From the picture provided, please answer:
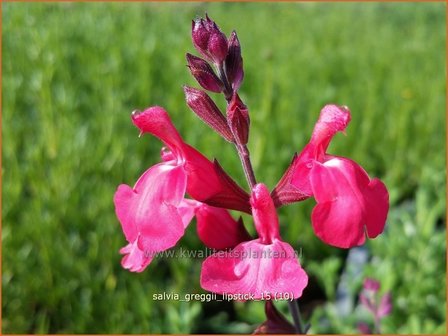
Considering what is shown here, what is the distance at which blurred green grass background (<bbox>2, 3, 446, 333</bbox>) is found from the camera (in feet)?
6.38

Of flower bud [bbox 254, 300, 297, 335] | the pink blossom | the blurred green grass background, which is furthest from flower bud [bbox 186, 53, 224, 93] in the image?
the blurred green grass background

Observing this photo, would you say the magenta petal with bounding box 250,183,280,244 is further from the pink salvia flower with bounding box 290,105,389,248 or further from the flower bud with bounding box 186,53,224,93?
the flower bud with bounding box 186,53,224,93

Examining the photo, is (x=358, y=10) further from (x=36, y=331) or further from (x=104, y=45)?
(x=36, y=331)

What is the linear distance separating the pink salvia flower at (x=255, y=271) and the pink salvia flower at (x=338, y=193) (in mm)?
63

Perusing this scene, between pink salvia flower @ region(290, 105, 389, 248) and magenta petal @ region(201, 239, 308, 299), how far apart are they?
0.06 meters

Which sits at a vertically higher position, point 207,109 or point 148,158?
point 207,109

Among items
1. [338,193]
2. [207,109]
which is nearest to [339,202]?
[338,193]

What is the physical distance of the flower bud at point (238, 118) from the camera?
80 cm

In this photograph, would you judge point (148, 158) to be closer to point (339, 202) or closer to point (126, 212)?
point (126, 212)

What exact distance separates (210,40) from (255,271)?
336 mm

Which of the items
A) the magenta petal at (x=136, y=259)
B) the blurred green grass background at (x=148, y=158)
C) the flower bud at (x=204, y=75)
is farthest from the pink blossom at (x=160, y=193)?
the blurred green grass background at (x=148, y=158)

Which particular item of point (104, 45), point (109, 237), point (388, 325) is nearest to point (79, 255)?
point (109, 237)

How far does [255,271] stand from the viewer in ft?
2.52

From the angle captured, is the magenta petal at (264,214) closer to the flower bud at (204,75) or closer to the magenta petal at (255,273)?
the magenta petal at (255,273)
